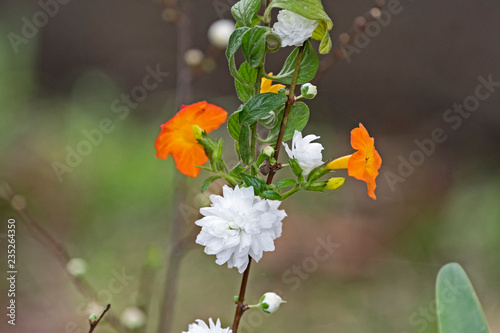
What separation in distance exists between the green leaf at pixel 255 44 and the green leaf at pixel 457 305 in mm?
336

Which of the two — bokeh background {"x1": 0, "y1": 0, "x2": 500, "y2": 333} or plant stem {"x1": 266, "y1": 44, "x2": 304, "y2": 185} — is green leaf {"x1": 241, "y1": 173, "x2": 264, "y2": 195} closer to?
plant stem {"x1": 266, "y1": 44, "x2": 304, "y2": 185}

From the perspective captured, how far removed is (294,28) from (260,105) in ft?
0.18

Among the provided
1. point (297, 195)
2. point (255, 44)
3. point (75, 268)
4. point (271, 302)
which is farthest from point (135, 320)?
point (297, 195)

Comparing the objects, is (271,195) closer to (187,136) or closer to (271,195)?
(271,195)

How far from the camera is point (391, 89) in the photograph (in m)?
2.28

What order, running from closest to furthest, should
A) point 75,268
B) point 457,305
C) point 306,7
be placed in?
point 306,7 → point 457,305 → point 75,268

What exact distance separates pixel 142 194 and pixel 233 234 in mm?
1398

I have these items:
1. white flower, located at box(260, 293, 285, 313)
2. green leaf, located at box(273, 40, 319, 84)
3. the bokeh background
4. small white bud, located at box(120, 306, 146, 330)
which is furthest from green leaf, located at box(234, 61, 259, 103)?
the bokeh background

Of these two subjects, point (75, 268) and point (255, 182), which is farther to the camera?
point (75, 268)

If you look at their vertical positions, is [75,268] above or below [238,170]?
above

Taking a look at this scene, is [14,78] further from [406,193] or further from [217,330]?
[217,330]

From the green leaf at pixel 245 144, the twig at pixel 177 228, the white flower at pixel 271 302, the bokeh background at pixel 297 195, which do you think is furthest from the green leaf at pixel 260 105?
the bokeh background at pixel 297 195

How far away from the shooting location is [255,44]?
0.34m

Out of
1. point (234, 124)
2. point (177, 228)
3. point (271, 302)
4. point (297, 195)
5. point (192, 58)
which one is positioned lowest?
point (271, 302)
